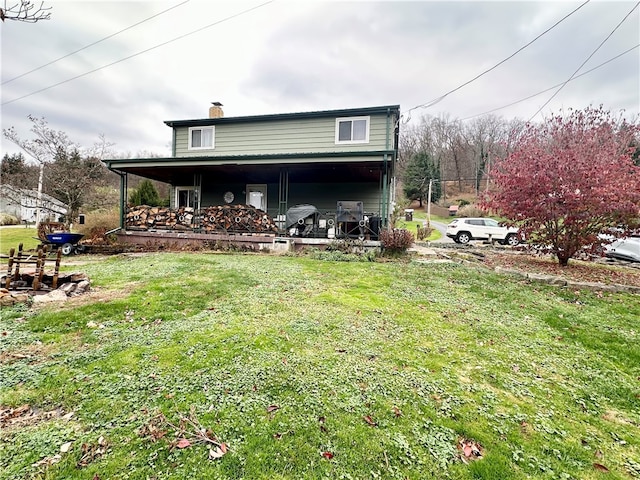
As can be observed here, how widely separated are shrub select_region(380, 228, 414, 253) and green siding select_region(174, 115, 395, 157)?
15.1ft

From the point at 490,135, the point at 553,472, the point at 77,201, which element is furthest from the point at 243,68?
the point at 490,135

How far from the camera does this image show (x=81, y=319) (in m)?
3.78

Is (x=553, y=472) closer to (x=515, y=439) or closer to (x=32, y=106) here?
(x=515, y=439)

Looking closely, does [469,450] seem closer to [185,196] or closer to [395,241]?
[395,241]

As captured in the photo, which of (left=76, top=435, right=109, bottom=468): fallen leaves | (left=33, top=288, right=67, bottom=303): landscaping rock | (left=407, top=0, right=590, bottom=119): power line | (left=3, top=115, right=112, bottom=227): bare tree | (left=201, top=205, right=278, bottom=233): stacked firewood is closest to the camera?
(left=76, top=435, right=109, bottom=468): fallen leaves

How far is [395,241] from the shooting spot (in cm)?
962

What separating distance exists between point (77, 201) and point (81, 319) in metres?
12.8

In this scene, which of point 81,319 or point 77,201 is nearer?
point 81,319

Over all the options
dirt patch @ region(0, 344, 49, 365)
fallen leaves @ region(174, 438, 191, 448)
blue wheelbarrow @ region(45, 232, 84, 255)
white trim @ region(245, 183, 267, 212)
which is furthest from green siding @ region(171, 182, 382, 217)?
fallen leaves @ region(174, 438, 191, 448)

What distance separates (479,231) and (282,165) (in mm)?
12978

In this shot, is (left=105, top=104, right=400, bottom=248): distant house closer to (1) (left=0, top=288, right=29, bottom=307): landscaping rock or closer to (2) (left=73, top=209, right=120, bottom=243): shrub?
(2) (left=73, top=209, right=120, bottom=243): shrub

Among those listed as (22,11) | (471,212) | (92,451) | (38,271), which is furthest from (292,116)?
(471,212)

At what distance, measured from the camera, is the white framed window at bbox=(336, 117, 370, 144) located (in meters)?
12.9

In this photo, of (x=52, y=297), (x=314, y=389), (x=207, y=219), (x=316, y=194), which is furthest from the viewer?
(x=316, y=194)
